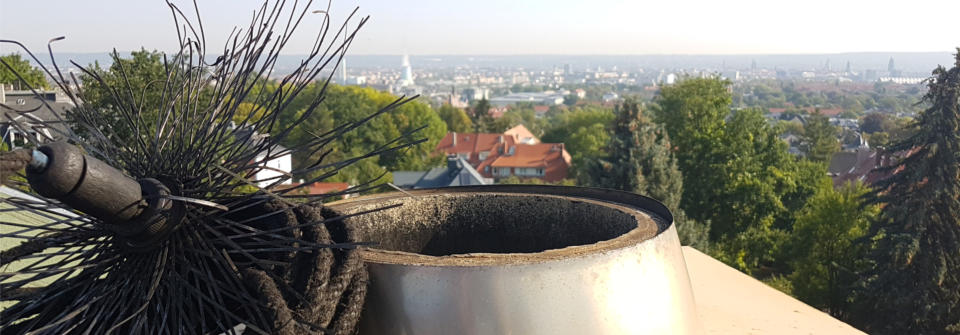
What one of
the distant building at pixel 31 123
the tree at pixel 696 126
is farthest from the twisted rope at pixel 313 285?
the tree at pixel 696 126

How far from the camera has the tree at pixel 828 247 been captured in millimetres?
22344

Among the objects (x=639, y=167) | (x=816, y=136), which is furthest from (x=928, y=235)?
(x=816, y=136)

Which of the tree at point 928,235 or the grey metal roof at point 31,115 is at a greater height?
the grey metal roof at point 31,115

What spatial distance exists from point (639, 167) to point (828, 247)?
672cm

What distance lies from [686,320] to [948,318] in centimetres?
1636

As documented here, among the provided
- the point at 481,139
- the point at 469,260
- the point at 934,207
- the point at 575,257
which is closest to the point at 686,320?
the point at 575,257

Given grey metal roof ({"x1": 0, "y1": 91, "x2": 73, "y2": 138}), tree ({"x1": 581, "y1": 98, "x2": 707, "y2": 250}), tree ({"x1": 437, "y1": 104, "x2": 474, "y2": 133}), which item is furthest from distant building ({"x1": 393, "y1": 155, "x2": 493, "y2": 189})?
tree ({"x1": 437, "y1": 104, "x2": 474, "y2": 133})

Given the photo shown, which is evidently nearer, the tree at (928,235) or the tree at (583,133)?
the tree at (928,235)

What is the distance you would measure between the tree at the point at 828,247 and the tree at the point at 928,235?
10.6ft

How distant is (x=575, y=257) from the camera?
4414 millimetres

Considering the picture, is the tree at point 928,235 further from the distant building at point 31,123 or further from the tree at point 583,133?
the tree at point 583,133

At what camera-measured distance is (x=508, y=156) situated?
193 feet

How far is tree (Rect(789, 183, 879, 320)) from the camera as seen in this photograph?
22.3 metres

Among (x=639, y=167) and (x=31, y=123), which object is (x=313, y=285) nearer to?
(x=31, y=123)
